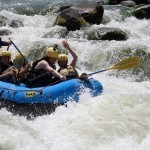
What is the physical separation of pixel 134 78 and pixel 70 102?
10.7 ft

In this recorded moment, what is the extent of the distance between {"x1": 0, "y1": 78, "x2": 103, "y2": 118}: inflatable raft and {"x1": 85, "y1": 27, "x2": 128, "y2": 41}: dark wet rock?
496 cm

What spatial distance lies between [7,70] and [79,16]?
6584mm

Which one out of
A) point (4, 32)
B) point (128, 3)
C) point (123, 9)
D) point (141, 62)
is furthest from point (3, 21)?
point (141, 62)

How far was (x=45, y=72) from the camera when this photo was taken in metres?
7.54

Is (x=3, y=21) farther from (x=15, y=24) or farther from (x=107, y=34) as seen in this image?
(x=107, y=34)

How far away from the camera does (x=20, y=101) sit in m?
7.36

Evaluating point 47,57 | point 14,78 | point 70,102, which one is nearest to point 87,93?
point 70,102

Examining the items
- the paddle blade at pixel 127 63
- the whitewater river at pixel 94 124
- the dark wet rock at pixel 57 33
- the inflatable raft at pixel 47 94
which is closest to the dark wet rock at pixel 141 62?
the whitewater river at pixel 94 124

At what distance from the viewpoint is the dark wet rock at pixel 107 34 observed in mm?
12320

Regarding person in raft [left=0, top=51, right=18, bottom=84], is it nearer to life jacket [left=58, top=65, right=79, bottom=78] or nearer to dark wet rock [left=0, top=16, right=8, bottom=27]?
life jacket [left=58, top=65, right=79, bottom=78]

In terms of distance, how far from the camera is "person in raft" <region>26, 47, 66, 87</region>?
747 cm

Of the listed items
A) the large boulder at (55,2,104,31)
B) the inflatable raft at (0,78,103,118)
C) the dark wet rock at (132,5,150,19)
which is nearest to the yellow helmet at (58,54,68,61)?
the inflatable raft at (0,78,103,118)

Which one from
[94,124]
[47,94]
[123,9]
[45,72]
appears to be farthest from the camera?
[123,9]

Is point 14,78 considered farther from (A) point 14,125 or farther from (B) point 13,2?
(B) point 13,2
